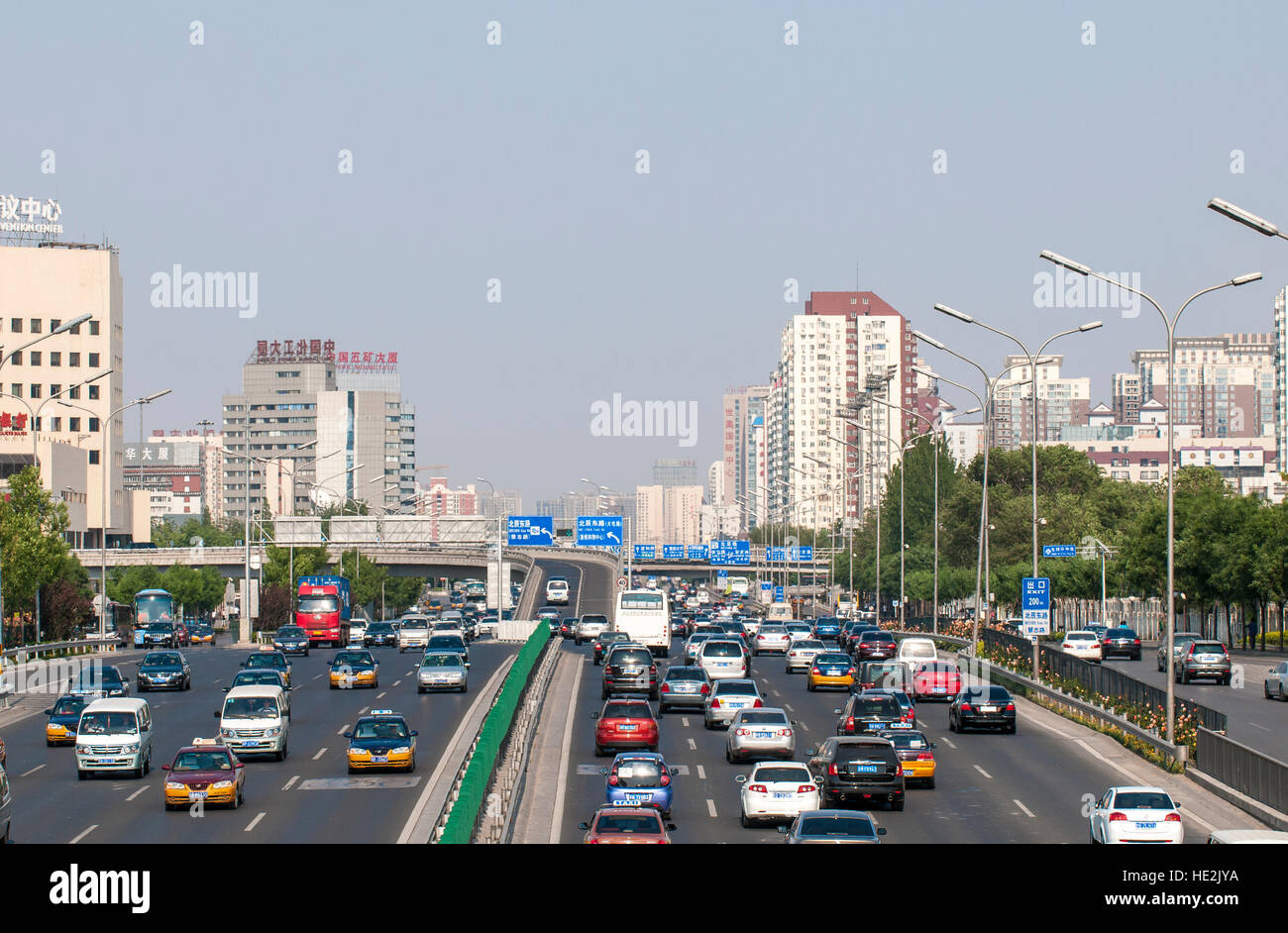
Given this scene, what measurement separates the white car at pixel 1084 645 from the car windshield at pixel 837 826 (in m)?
49.6

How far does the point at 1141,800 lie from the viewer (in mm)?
25328

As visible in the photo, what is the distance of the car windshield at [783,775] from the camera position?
96.7 feet

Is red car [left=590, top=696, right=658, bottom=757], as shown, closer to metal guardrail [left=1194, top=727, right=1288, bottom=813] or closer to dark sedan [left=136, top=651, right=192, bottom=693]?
metal guardrail [left=1194, top=727, right=1288, bottom=813]

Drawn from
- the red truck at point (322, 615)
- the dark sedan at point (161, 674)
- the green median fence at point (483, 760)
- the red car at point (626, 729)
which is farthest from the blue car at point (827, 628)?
the red car at point (626, 729)

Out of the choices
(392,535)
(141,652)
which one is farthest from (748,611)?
(141,652)

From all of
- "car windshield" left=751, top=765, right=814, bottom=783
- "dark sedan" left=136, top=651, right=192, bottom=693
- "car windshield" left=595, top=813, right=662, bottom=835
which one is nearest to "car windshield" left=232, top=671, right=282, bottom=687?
"dark sedan" left=136, top=651, right=192, bottom=693

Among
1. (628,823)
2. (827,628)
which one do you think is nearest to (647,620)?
(827,628)

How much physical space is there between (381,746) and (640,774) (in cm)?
861

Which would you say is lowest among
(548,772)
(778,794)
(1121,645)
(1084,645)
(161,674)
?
(1121,645)

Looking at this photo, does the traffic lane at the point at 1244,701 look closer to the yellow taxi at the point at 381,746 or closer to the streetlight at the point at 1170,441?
the streetlight at the point at 1170,441

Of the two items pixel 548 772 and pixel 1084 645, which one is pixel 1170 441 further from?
pixel 1084 645

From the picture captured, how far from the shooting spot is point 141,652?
267 ft

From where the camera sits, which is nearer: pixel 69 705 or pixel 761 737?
pixel 761 737

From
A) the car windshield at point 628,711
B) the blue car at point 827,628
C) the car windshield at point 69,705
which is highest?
the car windshield at point 628,711
